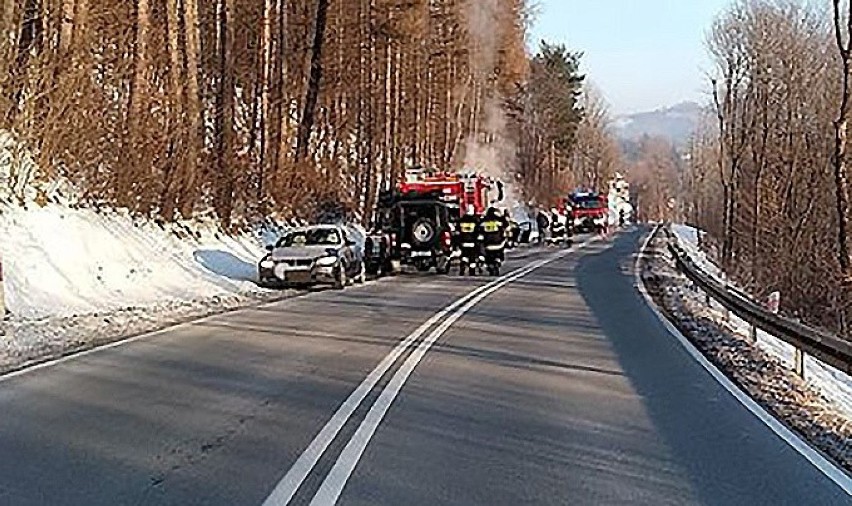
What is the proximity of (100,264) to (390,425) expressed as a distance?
15.6 metres

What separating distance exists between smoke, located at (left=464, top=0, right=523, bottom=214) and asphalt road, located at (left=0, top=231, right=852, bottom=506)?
58152 millimetres

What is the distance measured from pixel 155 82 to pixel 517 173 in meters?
72.7

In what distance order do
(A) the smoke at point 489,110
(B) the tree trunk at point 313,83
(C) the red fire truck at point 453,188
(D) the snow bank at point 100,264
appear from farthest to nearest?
(A) the smoke at point 489,110, (B) the tree trunk at point 313,83, (C) the red fire truck at point 453,188, (D) the snow bank at point 100,264

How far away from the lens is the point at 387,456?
9266 millimetres

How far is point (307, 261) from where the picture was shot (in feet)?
95.9

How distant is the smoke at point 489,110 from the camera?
78.9 metres

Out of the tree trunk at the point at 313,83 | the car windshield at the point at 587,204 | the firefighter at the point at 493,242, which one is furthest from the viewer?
the car windshield at the point at 587,204

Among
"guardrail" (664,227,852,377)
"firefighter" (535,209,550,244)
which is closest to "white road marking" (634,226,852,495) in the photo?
"guardrail" (664,227,852,377)

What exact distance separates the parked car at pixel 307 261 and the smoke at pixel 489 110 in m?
43.5

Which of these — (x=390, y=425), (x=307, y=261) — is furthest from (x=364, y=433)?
(x=307, y=261)

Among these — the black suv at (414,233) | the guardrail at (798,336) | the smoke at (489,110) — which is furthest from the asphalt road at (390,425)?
the smoke at (489,110)

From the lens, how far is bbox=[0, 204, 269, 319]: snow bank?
71.4 feet

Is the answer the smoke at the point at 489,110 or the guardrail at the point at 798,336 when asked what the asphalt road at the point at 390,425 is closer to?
the guardrail at the point at 798,336

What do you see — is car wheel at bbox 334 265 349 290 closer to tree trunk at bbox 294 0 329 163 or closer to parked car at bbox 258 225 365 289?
parked car at bbox 258 225 365 289
